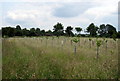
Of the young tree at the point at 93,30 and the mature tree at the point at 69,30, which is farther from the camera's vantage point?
the mature tree at the point at 69,30

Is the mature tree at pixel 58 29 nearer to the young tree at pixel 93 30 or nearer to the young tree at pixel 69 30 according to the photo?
the young tree at pixel 69 30

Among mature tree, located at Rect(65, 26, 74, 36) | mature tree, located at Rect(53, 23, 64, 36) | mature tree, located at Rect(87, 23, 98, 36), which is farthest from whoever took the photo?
mature tree, located at Rect(65, 26, 74, 36)

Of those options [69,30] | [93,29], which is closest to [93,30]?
[93,29]

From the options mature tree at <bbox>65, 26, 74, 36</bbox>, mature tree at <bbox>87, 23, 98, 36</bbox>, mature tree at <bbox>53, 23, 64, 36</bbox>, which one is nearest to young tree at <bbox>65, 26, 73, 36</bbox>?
mature tree at <bbox>65, 26, 74, 36</bbox>

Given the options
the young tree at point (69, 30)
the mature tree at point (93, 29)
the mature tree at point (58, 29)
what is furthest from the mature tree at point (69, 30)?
the mature tree at point (93, 29)

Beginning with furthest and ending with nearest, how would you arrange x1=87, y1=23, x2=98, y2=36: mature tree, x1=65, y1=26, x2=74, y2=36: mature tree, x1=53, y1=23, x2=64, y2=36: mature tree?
x1=65, y1=26, x2=74, y2=36: mature tree < x1=53, y1=23, x2=64, y2=36: mature tree < x1=87, y1=23, x2=98, y2=36: mature tree

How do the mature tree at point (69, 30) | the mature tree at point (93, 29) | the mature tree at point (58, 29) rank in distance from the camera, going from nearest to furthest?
the mature tree at point (93, 29) → the mature tree at point (58, 29) → the mature tree at point (69, 30)

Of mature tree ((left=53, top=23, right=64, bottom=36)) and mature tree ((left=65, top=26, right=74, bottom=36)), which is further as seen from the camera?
mature tree ((left=65, top=26, right=74, bottom=36))

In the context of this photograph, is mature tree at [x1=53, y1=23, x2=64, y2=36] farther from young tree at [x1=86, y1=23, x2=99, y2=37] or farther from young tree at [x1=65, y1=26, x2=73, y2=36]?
young tree at [x1=86, y1=23, x2=99, y2=37]

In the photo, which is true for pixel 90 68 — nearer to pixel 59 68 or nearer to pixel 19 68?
pixel 59 68

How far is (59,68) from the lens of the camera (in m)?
7.56

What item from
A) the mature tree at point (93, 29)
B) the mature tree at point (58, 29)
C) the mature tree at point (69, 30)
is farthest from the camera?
the mature tree at point (69, 30)

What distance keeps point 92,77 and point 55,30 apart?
53.3 meters

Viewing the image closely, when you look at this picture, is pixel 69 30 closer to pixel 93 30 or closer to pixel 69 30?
pixel 69 30
